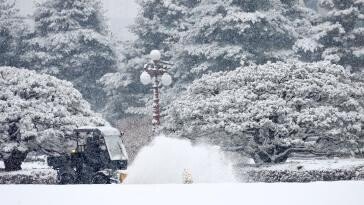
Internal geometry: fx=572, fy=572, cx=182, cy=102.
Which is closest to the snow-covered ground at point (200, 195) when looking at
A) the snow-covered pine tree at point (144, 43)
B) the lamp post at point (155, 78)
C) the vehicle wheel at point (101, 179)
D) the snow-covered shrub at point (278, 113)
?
the vehicle wheel at point (101, 179)

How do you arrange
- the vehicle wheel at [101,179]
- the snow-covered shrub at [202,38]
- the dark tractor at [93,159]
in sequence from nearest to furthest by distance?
the vehicle wheel at [101,179], the dark tractor at [93,159], the snow-covered shrub at [202,38]

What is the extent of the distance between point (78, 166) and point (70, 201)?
7.33m

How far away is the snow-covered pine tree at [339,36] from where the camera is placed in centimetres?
3253

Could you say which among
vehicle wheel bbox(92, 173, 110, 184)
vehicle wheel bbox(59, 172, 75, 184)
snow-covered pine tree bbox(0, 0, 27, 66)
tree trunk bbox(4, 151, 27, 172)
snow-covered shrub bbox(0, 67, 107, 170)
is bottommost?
tree trunk bbox(4, 151, 27, 172)

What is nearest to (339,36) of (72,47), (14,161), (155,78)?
(155,78)

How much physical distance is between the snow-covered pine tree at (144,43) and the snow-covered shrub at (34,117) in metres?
15.2

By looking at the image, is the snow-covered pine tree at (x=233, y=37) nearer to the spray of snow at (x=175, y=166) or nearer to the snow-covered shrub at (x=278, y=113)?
the snow-covered shrub at (x=278, y=113)

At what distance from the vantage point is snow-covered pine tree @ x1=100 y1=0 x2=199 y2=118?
3834cm

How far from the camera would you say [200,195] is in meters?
11.3

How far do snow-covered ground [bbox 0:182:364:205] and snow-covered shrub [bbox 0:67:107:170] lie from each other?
854cm

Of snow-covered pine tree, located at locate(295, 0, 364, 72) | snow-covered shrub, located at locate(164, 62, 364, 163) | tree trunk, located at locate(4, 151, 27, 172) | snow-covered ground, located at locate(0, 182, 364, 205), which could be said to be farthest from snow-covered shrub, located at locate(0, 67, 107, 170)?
snow-covered pine tree, located at locate(295, 0, 364, 72)

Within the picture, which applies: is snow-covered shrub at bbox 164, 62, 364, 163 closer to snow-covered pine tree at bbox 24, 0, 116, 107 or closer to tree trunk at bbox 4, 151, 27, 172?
tree trunk at bbox 4, 151, 27, 172

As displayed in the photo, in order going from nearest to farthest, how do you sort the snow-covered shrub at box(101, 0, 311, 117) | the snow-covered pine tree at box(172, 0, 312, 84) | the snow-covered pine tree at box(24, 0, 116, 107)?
the snow-covered pine tree at box(172, 0, 312, 84) < the snow-covered shrub at box(101, 0, 311, 117) < the snow-covered pine tree at box(24, 0, 116, 107)

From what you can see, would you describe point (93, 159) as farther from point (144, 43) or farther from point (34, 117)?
point (144, 43)
